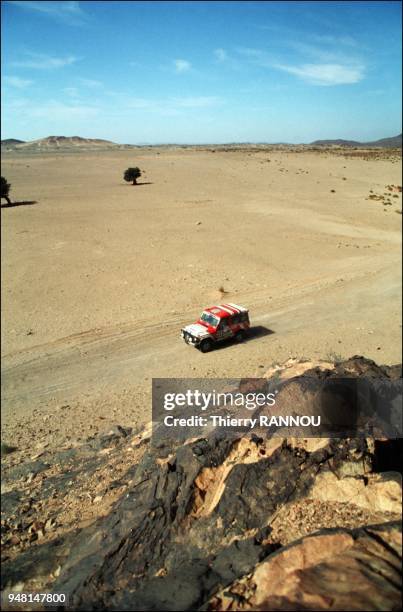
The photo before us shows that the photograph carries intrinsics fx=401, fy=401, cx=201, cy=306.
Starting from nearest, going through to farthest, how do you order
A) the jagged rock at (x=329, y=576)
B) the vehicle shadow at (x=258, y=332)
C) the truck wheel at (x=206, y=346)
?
the jagged rock at (x=329, y=576), the truck wheel at (x=206, y=346), the vehicle shadow at (x=258, y=332)

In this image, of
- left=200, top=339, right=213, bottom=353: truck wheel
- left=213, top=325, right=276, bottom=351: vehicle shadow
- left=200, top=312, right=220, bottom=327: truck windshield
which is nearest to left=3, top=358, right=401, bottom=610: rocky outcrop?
left=200, top=312, right=220, bottom=327: truck windshield

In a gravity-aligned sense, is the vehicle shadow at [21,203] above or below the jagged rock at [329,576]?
above

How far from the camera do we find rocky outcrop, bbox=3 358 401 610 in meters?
4.41

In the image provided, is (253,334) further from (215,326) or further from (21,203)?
(21,203)

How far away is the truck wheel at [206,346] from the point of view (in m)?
13.9

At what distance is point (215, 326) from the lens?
12.9 m

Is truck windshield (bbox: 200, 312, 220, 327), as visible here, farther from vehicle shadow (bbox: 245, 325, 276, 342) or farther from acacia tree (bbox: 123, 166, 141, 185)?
acacia tree (bbox: 123, 166, 141, 185)

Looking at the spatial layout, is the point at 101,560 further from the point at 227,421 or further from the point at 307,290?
the point at 307,290

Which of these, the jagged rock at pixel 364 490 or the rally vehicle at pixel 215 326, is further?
the rally vehicle at pixel 215 326

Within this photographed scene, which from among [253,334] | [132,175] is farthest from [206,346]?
[132,175]

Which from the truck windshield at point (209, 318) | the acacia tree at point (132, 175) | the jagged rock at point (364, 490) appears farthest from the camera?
the acacia tree at point (132, 175)

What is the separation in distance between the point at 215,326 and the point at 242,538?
7621 millimetres

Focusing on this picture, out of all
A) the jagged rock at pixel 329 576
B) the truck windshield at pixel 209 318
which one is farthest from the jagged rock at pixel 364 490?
the truck windshield at pixel 209 318

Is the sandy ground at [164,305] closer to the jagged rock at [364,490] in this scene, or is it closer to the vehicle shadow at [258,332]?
the vehicle shadow at [258,332]
